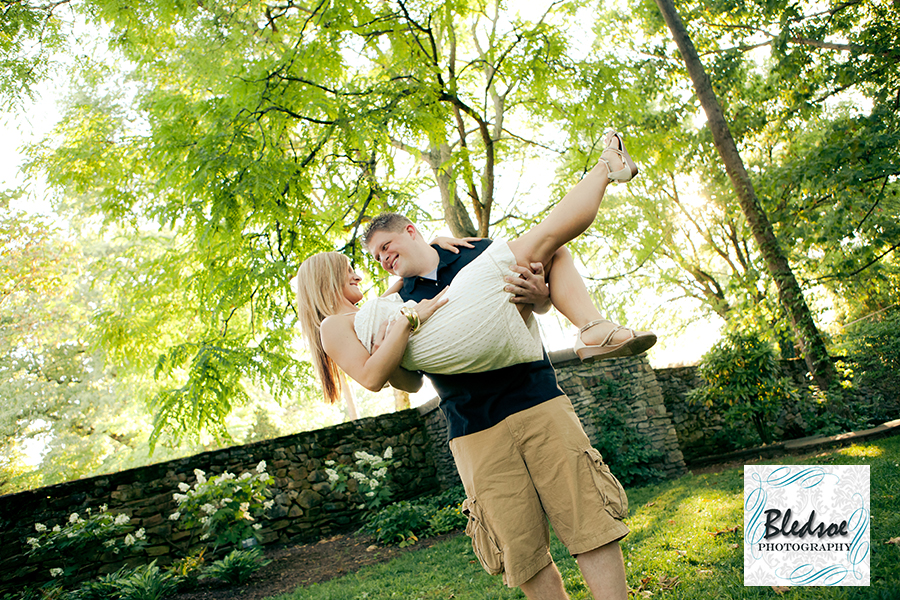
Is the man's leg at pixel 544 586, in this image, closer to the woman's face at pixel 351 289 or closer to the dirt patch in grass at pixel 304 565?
the woman's face at pixel 351 289

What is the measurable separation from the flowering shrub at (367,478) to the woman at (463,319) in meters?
5.38

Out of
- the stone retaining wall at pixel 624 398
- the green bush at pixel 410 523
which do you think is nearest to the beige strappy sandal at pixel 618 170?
the green bush at pixel 410 523

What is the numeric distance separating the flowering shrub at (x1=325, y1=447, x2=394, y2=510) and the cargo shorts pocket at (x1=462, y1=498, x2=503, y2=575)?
5174mm

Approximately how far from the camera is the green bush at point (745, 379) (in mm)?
7219

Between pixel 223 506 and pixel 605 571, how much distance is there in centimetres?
526

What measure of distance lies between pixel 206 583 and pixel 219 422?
5.25 feet

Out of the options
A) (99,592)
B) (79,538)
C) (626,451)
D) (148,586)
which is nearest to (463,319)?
(148,586)

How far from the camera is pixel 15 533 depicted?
5.48 meters

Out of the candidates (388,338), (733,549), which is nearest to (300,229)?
(388,338)

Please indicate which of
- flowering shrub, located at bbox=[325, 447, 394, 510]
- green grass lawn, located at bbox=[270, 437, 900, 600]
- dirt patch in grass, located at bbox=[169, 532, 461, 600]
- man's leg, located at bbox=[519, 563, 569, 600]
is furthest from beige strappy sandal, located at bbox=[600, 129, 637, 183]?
flowering shrub, located at bbox=[325, 447, 394, 510]

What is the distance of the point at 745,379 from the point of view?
23.7 feet

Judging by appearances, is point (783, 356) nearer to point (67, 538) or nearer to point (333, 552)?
point (333, 552)

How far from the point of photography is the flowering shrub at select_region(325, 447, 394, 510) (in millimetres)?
6781

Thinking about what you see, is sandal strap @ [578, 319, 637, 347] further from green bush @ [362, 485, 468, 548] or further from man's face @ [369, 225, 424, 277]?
green bush @ [362, 485, 468, 548]
